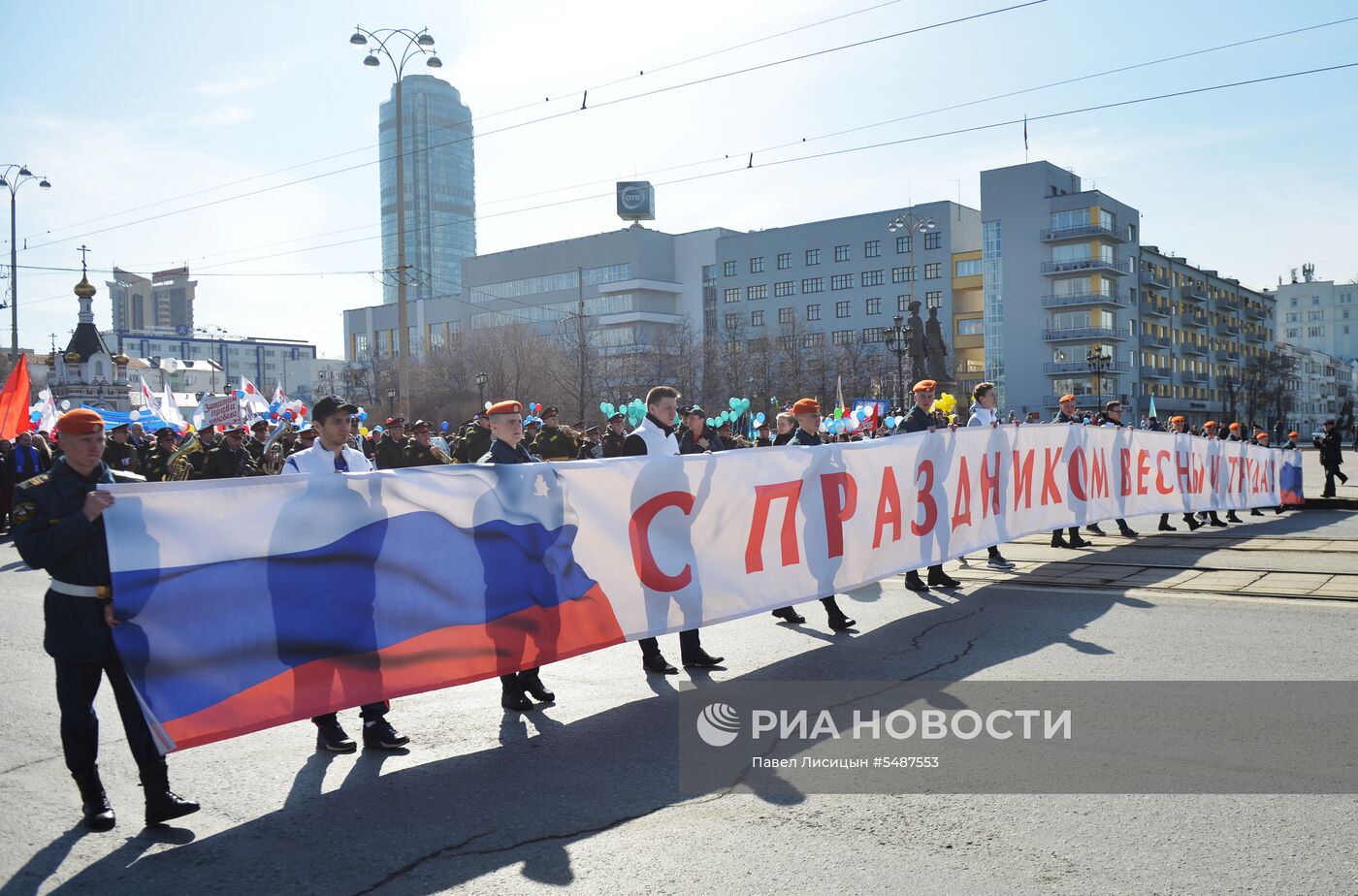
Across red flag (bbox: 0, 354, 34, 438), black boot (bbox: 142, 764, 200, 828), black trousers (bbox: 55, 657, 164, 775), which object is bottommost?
black boot (bbox: 142, 764, 200, 828)

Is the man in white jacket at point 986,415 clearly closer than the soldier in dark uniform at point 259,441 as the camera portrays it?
Yes

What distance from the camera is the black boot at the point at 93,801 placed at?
14.8 feet

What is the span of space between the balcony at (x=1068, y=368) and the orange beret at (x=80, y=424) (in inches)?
3368

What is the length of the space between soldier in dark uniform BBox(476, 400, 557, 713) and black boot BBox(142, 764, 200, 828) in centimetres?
200

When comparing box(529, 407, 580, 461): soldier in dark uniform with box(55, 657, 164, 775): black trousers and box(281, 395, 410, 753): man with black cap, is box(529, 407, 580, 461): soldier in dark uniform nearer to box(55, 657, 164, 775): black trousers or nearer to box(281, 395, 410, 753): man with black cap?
box(281, 395, 410, 753): man with black cap

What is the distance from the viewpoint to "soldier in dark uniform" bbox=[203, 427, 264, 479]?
15266 millimetres

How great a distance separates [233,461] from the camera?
51.0ft

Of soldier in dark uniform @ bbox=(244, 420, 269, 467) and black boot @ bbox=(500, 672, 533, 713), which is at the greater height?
soldier in dark uniform @ bbox=(244, 420, 269, 467)

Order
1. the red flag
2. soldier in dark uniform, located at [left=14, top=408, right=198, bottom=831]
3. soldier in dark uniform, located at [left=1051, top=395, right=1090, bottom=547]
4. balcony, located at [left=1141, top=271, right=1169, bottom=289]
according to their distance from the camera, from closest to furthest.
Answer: soldier in dark uniform, located at [left=14, top=408, right=198, bottom=831]
soldier in dark uniform, located at [left=1051, top=395, right=1090, bottom=547]
the red flag
balcony, located at [left=1141, top=271, right=1169, bottom=289]

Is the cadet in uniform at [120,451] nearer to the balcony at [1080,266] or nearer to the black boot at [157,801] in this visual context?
the black boot at [157,801]

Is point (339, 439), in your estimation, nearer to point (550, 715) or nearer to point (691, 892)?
point (550, 715)

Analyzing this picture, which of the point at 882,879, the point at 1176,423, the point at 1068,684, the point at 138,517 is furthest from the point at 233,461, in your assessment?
the point at 1176,423

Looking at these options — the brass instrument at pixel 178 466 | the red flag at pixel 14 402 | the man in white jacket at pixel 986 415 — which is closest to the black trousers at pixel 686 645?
the man in white jacket at pixel 986 415

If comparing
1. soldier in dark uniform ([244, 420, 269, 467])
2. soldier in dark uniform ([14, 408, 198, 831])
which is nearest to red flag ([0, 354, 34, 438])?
soldier in dark uniform ([244, 420, 269, 467])
